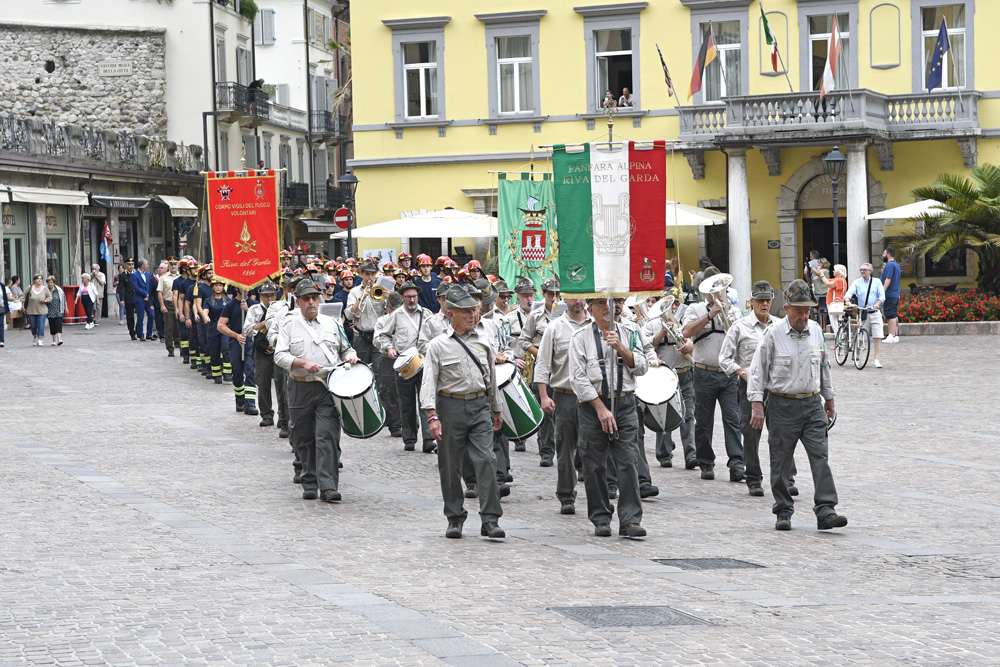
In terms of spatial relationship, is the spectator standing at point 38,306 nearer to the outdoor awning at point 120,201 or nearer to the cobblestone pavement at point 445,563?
the outdoor awning at point 120,201

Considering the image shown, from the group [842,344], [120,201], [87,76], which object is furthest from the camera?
[87,76]

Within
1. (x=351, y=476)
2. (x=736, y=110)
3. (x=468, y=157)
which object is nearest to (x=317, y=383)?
(x=351, y=476)

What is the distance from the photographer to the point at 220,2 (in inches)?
2260

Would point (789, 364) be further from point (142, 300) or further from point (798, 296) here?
point (142, 300)

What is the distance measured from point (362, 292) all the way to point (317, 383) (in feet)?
19.6

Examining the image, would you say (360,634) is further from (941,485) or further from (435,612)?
(941,485)

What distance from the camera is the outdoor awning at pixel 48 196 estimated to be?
137 ft

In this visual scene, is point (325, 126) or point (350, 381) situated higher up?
point (325, 126)

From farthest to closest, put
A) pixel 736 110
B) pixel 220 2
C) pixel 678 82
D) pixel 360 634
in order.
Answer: pixel 220 2 < pixel 678 82 < pixel 736 110 < pixel 360 634

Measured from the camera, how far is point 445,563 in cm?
976

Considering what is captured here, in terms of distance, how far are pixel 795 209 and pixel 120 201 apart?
866 inches

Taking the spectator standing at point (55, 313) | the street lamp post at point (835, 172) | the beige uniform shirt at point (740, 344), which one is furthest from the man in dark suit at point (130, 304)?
the beige uniform shirt at point (740, 344)

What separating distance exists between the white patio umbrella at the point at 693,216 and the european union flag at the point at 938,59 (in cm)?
545

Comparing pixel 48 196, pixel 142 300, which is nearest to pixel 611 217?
pixel 142 300
